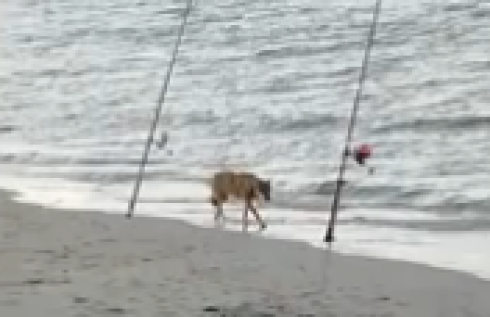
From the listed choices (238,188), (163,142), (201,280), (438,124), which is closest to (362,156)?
(438,124)

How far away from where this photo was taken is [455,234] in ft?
27.3

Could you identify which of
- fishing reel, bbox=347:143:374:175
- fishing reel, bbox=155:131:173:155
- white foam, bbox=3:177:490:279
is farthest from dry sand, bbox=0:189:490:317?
fishing reel, bbox=155:131:173:155

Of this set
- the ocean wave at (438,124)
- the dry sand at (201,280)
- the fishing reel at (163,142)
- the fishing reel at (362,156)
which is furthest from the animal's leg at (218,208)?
the fishing reel at (163,142)

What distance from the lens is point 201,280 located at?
491cm

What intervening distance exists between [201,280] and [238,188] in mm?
4807

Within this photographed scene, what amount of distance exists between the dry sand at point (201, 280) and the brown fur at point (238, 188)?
2143 millimetres

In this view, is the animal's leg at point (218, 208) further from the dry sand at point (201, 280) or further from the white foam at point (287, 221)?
the dry sand at point (201, 280)

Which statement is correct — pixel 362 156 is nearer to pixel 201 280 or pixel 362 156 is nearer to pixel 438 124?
pixel 438 124

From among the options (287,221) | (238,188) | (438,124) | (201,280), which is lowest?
(287,221)

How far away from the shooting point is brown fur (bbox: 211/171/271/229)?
957cm

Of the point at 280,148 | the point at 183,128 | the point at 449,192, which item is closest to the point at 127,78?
the point at 183,128

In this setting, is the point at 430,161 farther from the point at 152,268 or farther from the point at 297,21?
the point at 297,21

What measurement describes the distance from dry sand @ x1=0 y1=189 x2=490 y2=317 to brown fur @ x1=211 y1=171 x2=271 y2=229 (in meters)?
2.14

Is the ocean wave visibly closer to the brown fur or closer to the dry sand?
the brown fur
